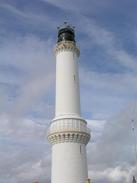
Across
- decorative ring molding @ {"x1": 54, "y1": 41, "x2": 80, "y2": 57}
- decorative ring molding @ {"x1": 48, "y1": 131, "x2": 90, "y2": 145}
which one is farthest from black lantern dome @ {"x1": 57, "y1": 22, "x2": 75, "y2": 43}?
decorative ring molding @ {"x1": 48, "y1": 131, "x2": 90, "y2": 145}

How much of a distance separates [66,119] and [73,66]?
32.2 ft

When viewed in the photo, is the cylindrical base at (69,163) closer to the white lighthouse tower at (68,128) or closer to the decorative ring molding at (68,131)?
the white lighthouse tower at (68,128)

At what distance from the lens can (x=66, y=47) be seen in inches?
2491

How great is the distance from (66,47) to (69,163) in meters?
19.9

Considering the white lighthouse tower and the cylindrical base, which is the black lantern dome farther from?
the cylindrical base

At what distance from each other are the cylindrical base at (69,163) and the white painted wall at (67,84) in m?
5.35

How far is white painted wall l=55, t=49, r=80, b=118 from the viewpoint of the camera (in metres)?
59.1

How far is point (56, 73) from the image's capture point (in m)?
62.9

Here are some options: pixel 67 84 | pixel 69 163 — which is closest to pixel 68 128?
pixel 69 163

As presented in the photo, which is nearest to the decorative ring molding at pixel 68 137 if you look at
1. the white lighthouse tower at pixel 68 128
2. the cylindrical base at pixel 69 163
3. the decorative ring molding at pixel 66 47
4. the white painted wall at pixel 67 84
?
the white lighthouse tower at pixel 68 128

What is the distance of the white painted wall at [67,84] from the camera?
59125 mm

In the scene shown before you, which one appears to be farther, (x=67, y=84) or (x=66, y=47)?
(x=66, y=47)

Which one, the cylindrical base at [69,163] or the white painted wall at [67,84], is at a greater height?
the white painted wall at [67,84]

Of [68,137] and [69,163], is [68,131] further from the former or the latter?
[69,163]
